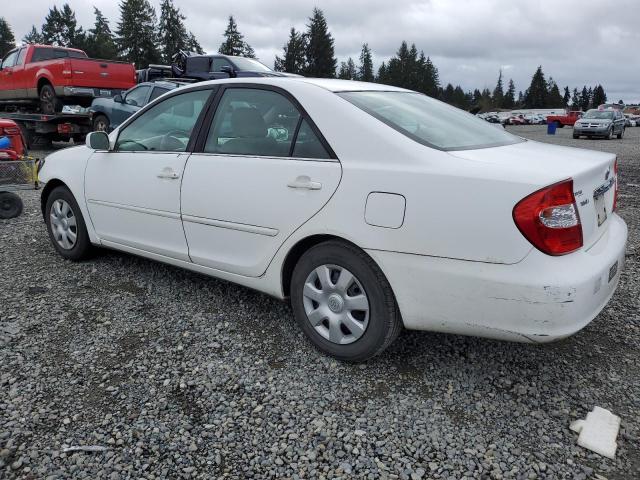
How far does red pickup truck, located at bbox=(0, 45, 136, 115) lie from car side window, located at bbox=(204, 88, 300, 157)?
36.6 ft

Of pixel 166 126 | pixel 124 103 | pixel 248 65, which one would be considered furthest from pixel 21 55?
pixel 166 126

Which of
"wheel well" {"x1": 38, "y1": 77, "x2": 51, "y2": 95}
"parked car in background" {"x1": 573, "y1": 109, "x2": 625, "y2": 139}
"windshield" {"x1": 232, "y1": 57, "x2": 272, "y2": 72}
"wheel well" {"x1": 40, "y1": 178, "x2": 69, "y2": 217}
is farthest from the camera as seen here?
"parked car in background" {"x1": 573, "y1": 109, "x2": 625, "y2": 139}

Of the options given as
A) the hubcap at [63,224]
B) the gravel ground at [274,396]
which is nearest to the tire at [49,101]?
the hubcap at [63,224]

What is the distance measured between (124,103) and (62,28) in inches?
3078

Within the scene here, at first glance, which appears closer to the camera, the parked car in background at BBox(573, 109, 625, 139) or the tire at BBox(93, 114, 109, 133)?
the tire at BBox(93, 114, 109, 133)

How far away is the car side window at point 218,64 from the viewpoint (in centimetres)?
1263

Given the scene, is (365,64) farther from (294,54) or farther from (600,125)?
(600,125)

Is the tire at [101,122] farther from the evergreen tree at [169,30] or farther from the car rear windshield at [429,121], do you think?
the evergreen tree at [169,30]

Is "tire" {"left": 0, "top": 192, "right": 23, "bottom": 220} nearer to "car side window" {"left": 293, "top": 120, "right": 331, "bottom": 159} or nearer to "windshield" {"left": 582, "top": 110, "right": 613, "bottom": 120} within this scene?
"car side window" {"left": 293, "top": 120, "right": 331, "bottom": 159}

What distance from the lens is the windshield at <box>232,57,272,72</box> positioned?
12.1 metres

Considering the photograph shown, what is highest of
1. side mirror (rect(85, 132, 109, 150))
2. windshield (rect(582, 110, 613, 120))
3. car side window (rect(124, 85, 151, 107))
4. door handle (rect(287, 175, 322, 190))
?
windshield (rect(582, 110, 613, 120))

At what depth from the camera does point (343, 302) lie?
2.84m

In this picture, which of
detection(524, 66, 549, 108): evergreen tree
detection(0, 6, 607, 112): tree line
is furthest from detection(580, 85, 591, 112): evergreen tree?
detection(0, 6, 607, 112): tree line

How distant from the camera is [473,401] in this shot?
2645 millimetres
